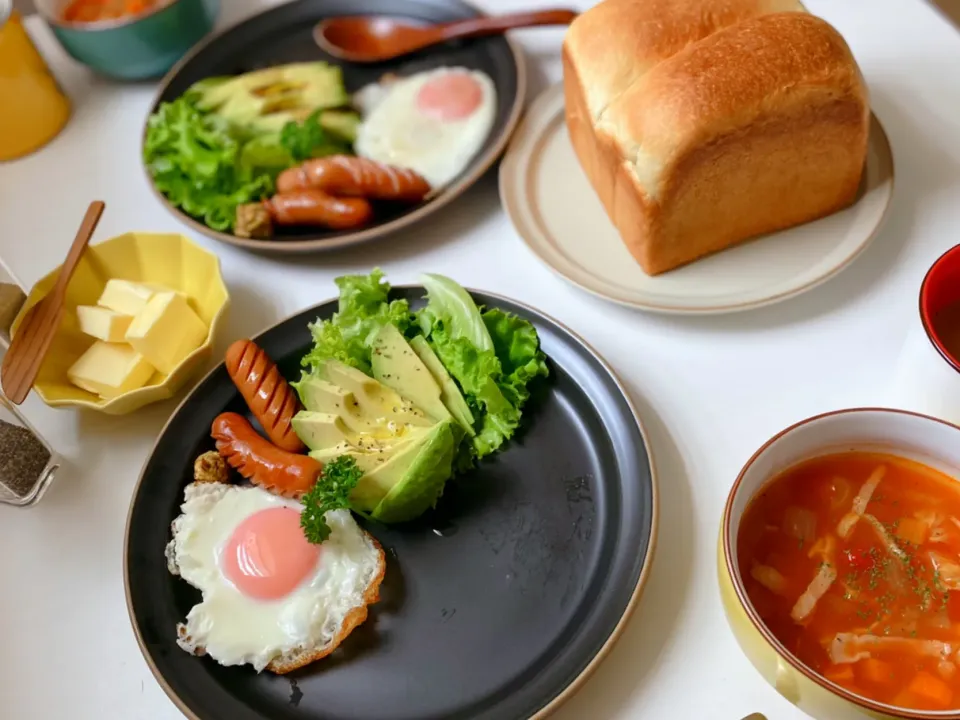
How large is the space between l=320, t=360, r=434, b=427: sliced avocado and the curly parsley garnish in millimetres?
168

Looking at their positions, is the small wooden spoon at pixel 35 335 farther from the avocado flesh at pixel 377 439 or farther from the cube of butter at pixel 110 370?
the avocado flesh at pixel 377 439

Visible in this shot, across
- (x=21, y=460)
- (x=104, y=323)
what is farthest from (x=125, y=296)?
(x=21, y=460)

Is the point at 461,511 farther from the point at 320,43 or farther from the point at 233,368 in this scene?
the point at 320,43

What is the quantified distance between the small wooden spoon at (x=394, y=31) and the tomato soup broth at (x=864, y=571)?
4.71 feet

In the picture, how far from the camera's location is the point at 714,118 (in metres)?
1.42

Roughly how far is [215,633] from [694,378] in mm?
920

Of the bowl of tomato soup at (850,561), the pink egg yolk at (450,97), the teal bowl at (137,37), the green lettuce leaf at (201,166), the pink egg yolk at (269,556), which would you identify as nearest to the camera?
the bowl of tomato soup at (850,561)

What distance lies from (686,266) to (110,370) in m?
1.14

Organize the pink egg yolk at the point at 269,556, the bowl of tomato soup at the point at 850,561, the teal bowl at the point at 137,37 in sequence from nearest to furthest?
the bowl of tomato soup at the point at 850,561, the pink egg yolk at the point at 269,556, the teal bowl at the point at 137,37

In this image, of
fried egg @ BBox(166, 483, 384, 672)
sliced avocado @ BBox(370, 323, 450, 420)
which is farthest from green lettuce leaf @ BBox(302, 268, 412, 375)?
fried egg @ BBox(166, 483, 384, 672)

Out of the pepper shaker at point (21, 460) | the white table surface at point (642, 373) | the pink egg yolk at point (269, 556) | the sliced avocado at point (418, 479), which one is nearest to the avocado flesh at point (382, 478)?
the sliced avocado at point (418, 479)

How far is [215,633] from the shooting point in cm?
123

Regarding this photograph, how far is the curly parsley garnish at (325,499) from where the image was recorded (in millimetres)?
1253

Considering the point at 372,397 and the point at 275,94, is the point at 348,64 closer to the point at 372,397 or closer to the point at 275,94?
the point at 275,94
